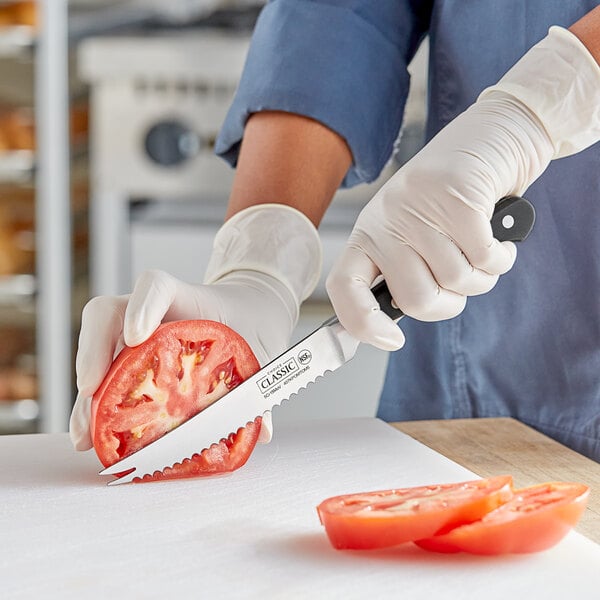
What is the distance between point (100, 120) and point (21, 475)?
5.16 ft

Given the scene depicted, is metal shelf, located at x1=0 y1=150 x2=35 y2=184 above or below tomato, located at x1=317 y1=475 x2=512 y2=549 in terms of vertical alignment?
above

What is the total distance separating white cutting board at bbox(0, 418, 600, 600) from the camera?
0.77m

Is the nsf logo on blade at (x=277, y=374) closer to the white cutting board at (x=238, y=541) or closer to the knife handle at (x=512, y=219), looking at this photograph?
the white cutting board at (x=238, y=541)

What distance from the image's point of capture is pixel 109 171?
2500mm

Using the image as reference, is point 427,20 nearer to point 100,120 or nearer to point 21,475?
point 21,475

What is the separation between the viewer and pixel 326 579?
78cm

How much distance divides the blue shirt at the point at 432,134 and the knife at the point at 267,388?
0.69 feet

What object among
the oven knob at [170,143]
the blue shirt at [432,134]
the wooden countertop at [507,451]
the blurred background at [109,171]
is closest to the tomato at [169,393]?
the wooden countertop at [507,451]

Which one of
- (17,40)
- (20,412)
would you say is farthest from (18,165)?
(20,412)

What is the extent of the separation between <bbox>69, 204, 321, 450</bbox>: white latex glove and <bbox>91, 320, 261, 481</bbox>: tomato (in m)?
0.02

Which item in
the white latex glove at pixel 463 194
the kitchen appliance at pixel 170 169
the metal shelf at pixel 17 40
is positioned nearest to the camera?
the white latex glove at pixel 463 194

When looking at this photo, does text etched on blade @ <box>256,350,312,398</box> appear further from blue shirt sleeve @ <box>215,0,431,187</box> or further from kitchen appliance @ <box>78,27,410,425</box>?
kitchen appliance @ <box>78,27,410,425</box>

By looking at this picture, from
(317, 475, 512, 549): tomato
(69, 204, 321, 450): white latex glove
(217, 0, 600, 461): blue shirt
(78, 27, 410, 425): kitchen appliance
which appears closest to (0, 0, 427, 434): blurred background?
(78, 27, 410, 425): kitchen appliance

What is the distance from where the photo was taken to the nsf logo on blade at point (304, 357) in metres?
1.04
